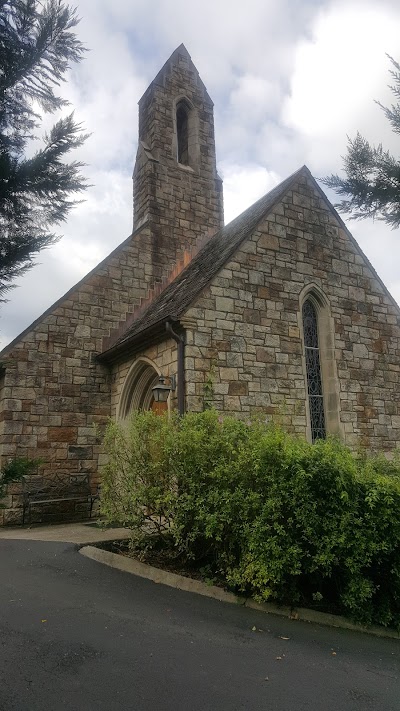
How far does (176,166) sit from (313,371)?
302 inches

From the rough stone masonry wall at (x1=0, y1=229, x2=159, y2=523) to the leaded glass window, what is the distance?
13.8ft

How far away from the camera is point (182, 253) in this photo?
46.2 ft

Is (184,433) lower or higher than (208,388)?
→ lower

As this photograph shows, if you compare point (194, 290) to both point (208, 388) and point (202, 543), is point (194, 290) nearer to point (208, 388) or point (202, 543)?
point (208, 388)

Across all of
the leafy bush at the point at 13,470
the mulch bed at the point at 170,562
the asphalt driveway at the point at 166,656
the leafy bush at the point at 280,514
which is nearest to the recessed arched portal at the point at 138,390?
the mulch bed at the point at 170,562

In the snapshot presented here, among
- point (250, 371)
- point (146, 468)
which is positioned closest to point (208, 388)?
point (250, 371)

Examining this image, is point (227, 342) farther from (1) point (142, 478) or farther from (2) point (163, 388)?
(1) point (142, 478)

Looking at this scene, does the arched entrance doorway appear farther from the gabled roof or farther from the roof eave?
the gabled roof

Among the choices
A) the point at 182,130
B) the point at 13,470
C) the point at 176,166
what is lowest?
the point at 13,470

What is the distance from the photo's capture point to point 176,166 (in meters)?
15.1

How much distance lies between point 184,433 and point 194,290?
4.01 m

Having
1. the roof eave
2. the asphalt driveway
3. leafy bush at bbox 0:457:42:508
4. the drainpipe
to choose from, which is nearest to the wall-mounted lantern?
the drainpipe

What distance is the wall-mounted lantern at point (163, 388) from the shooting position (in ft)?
28.9

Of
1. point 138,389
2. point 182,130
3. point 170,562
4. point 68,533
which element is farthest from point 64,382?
point 182,130
